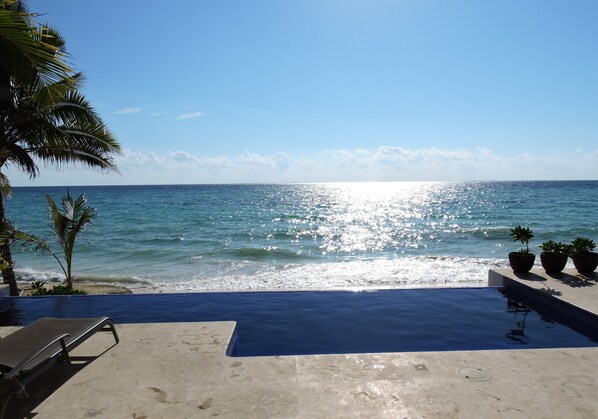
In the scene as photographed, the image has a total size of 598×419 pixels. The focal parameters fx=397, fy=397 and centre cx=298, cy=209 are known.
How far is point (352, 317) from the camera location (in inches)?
285

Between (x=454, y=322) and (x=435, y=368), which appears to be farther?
(x=454, y=322)

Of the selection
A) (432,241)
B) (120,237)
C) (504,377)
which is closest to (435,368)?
(504,377)

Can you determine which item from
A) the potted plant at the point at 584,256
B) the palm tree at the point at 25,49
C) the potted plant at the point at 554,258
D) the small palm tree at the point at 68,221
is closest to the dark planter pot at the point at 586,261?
the potted plant at the point at 584,256

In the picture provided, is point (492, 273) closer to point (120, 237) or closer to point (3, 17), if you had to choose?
point (3, 17)

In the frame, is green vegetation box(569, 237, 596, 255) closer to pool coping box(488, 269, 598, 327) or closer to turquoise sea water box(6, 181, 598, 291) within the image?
pool coping box(488, 269, 598, 327)

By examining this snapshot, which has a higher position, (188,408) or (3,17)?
(3,17)

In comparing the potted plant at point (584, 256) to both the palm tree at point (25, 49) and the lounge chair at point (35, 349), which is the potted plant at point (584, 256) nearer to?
the lounge chair at point (35, 349)

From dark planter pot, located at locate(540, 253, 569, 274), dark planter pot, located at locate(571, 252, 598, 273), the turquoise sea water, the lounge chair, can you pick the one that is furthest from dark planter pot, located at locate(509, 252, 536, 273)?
the lounge chair

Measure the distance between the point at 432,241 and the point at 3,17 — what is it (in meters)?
24.5

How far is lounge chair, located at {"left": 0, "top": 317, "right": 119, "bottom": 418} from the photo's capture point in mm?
3477

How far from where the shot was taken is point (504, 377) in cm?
414

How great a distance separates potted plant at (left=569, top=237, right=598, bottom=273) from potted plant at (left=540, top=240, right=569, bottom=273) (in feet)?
0.70

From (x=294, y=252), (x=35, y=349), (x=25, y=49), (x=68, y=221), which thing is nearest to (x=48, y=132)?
(x=68, y=221)

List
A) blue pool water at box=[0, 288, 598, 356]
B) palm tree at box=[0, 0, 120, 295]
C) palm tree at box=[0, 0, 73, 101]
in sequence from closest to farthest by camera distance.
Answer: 1. palm tree at box=[0, 0, 73, 101]
2. blue pool water at box=[0, 288, 598, 356]
3. palm tree at box=[0, 0, 120, 295]
